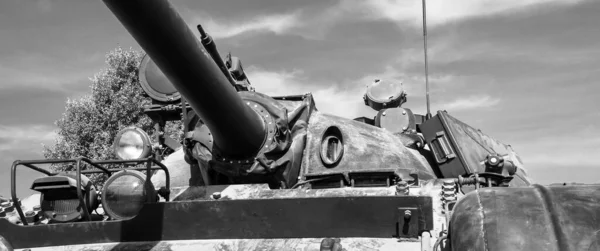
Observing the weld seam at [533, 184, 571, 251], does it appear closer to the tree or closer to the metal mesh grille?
the metal mesh grille

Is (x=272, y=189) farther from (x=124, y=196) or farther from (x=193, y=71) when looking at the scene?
(x=193, y=71)

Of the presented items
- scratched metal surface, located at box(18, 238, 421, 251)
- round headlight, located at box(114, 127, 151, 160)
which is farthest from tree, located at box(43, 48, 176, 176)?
scratched metal surface, located at box(18, 238, 421, 251)

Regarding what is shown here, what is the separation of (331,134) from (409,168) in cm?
98

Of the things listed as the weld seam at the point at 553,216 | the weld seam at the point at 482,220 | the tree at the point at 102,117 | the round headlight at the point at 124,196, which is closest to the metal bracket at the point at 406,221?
the weld seam at the point at 482,220

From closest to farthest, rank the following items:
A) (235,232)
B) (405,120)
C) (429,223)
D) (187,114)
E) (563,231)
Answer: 1. (563,231)
2. (429,223)
3. (235,232)
4. (187,114)
5. (405,120)

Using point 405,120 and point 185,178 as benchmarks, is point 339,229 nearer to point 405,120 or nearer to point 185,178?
point 185,178

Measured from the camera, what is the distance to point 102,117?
1084 inches

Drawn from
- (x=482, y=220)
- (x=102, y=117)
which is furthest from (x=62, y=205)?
(x=102, y=117)

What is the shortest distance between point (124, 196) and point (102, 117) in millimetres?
22858

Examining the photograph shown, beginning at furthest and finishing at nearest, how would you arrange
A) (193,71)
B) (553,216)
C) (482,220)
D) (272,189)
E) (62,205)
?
(272,189), (62,205), (193,71), (482,220), (553,216)

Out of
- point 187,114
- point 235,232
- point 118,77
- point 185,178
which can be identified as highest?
point 118,77

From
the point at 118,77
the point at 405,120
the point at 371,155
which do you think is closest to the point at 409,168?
the point at 371,155

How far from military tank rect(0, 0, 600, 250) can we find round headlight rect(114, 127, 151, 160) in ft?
0.06

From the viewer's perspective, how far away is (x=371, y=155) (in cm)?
749
